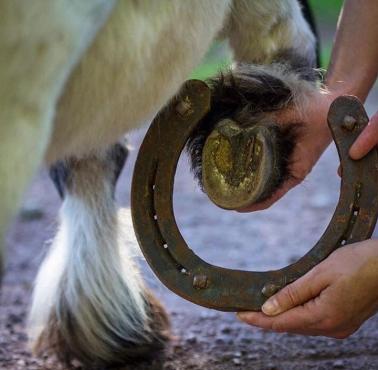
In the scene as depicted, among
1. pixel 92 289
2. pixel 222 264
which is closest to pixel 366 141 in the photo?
pixel 92 289

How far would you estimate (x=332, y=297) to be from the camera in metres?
1.40

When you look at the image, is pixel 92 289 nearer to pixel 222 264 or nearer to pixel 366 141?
pixel 366 141

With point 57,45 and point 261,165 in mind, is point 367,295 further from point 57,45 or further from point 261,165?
point 57,45

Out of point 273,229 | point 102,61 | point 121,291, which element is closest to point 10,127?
point 102,61

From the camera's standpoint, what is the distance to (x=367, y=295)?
1413 mm

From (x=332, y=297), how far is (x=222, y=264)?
1046 mm

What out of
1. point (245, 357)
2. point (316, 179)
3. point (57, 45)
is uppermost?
point (316, 179)

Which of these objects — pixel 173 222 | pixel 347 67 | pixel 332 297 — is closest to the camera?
pixel 332 297

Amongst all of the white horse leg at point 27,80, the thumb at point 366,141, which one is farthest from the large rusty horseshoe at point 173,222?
the white horse leg at point 27,80

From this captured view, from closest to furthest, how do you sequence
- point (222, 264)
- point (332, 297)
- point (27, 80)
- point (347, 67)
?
point (27, 80)
point (332, 297)
point (347, 67)
point (222, 264)

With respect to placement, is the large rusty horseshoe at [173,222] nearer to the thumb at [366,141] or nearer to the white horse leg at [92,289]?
the thumb at [366,141]

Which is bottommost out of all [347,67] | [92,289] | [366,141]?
[92,289]

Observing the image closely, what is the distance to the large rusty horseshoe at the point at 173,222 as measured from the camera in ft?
4.96

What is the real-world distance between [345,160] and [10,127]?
2.21ft
